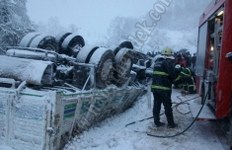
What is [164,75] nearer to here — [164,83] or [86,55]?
[164,83]

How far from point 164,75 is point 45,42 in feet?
7.63

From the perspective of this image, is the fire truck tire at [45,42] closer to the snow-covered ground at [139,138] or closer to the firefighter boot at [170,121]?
the snow-covered ground at [139,138]

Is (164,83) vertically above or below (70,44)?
below

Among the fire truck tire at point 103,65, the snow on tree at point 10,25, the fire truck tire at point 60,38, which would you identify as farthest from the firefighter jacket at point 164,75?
the snow on tree at point 10,25

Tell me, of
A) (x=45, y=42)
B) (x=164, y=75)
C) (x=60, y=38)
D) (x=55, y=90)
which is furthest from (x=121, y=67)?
(x=55, y=90)

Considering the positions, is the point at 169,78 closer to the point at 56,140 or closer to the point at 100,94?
the point at 100,94

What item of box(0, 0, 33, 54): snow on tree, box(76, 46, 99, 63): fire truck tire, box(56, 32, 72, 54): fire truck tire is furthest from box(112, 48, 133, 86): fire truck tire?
box(0, 0, 33, 54): snow on tree

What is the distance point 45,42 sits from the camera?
6.62 m

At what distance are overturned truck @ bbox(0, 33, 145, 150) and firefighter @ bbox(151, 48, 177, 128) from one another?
30.3 inches

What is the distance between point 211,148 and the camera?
5.23m

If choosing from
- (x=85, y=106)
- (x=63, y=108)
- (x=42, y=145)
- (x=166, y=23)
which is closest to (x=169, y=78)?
(x=85, y=106)

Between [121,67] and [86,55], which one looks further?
[121,67]

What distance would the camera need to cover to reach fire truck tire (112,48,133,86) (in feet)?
22.5

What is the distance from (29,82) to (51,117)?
0.76 meters
